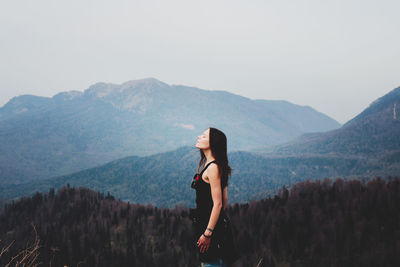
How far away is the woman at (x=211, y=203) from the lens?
4754 millimetres

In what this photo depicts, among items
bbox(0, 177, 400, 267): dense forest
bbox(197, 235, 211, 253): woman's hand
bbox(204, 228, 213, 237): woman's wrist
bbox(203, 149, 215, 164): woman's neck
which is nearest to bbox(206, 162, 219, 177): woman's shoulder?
bbox(203, 149, 215, 164): woman's neck

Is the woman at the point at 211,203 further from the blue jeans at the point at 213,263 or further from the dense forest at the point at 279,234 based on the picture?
the dense forest at the point at 279,234

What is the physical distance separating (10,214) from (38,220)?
69.9 feet

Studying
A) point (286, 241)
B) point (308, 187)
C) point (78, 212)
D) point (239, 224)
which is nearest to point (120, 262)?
point (239, 224)

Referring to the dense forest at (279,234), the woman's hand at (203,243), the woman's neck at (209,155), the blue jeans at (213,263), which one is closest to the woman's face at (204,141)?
the woman's neck at (209,155)

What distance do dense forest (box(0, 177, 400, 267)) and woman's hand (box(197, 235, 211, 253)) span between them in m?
1.74

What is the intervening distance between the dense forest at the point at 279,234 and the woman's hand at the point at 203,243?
1738 millimetres

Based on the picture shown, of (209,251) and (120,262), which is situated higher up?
(209,251)

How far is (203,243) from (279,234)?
4114 cm

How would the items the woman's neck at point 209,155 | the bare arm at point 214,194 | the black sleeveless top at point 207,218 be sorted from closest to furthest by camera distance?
the bare arm at point 214,194
the black sleeveless top at point 207,218
the woman's neck at point 209,155

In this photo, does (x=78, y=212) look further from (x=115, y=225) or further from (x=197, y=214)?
(x=197, y=214)

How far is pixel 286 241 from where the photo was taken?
40.4 meters

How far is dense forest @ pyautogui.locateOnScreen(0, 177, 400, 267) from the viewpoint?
27.0 m

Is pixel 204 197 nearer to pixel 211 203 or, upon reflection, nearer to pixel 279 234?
pixel 211 203
